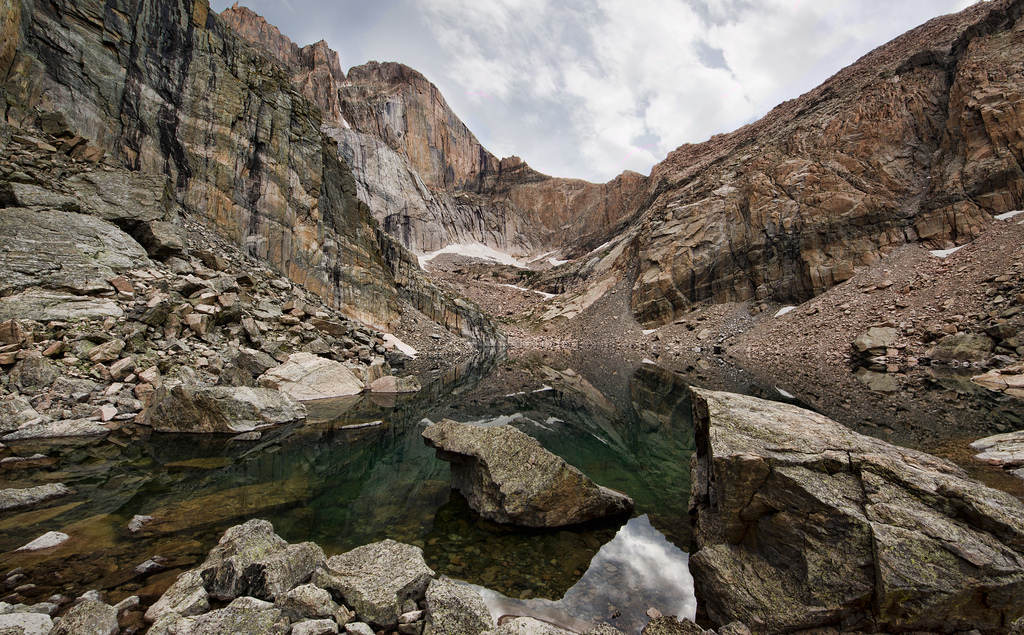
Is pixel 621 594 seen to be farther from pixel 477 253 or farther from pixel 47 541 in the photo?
pixel 477 253

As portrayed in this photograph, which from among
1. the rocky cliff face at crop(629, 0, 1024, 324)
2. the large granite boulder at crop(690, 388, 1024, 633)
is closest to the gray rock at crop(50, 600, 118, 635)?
the large granite boulder at crop(690, 388, 1024, 633)

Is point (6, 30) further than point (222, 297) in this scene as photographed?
Yes

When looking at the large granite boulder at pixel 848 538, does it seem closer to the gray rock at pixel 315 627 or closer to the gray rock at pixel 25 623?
the gray rock at pixel 315 627

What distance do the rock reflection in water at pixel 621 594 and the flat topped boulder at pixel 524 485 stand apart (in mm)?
772

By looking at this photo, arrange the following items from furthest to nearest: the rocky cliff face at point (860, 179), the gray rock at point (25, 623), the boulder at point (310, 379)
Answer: the rocky cliff face at point (860, 179), the boulder at point (310, 379), the gray rock at point (25, 623)

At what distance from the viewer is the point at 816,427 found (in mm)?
5109

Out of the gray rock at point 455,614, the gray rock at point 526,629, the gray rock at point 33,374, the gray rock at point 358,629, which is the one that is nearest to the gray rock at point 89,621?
the gray rock at point 358,629

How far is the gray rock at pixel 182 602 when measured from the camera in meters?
3.25

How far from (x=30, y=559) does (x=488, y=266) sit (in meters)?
82.2

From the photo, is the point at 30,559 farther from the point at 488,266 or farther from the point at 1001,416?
the point at 488,266

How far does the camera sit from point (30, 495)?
226 inches

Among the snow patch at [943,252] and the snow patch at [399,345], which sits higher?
the snow patch at [943,252]

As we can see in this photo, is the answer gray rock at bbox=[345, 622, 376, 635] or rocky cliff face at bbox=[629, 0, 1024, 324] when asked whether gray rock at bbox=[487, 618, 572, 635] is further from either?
rocky cliff face at bbox=[629, 0, 1024, 324]

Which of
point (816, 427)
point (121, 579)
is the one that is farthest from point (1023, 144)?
A: point (121, 579)
